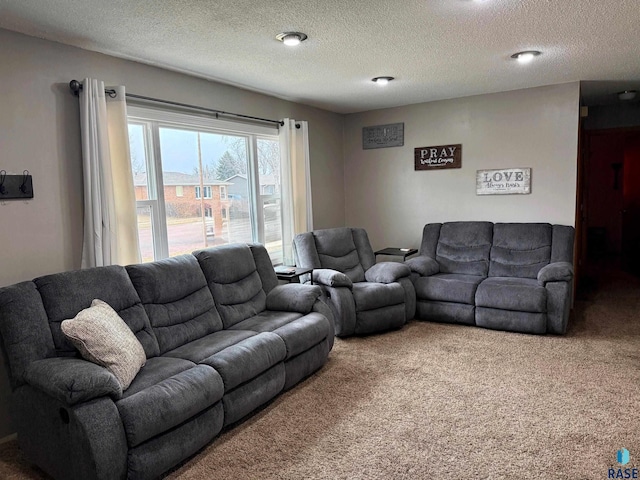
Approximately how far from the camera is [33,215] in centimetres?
278

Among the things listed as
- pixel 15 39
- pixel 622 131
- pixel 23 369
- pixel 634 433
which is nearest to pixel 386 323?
pixel 634 433

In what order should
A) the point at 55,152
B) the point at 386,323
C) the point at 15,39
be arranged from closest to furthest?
the point at 15,39 < the point at 55,152 < the point at 386,323

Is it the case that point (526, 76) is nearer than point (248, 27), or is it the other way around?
point (248, 27)

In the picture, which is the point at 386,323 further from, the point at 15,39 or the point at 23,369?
the point at 15,39

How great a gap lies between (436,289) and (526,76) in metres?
2.21

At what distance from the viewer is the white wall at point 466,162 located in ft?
15.4

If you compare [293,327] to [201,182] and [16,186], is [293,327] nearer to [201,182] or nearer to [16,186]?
[201,182]

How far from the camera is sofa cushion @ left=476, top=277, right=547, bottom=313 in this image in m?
4.00

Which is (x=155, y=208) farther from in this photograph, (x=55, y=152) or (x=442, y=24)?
(x=442, y=24)

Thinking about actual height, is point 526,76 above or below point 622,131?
above

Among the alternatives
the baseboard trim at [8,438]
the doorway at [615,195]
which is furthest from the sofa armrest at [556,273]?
the doorway at [615,195]

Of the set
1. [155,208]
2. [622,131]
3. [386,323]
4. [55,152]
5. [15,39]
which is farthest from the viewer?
[622,131]

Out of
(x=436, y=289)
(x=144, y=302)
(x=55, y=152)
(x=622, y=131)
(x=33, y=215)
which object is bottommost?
(x=436, y=289)

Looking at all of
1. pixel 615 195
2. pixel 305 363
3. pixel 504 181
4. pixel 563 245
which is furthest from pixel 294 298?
pixel 615 195
